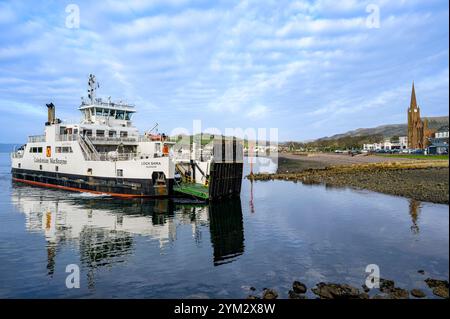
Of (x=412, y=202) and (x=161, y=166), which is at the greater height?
(x=161, y=166)

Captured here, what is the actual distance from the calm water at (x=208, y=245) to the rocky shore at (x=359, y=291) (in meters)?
0.41

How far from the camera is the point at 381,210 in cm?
2820

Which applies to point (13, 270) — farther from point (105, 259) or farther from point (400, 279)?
point (400, 279)

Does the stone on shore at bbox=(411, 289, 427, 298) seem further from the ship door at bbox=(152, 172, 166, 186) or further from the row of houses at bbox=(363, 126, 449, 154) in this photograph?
the row of houses at bbox=(363, 126, 449, 154)

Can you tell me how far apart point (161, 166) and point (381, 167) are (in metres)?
49.1

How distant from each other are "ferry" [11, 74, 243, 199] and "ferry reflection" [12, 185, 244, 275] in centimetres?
185

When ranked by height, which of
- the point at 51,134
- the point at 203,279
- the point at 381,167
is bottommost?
the point at 203,279

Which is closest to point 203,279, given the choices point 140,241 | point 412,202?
point 140,241

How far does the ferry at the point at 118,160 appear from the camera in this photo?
108ft

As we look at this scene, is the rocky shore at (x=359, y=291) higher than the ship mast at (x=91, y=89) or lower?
lower

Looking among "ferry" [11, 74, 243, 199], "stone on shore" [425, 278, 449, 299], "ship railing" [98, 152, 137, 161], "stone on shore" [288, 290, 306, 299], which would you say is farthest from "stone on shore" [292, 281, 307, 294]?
"ship railing" [98, 152, 137, 161]

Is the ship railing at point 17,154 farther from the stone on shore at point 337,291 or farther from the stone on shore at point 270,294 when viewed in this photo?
the stone on shore at point 337,291

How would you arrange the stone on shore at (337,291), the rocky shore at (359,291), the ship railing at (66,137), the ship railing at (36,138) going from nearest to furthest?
the rocky shore at (359,291) → the stone on shore at (337,291) → the ship railing at (66,137) → the ship railing at (36,138)

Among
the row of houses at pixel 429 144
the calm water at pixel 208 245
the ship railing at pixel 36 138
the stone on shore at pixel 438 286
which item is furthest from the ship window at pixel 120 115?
the row of houses at pixel 429 144
